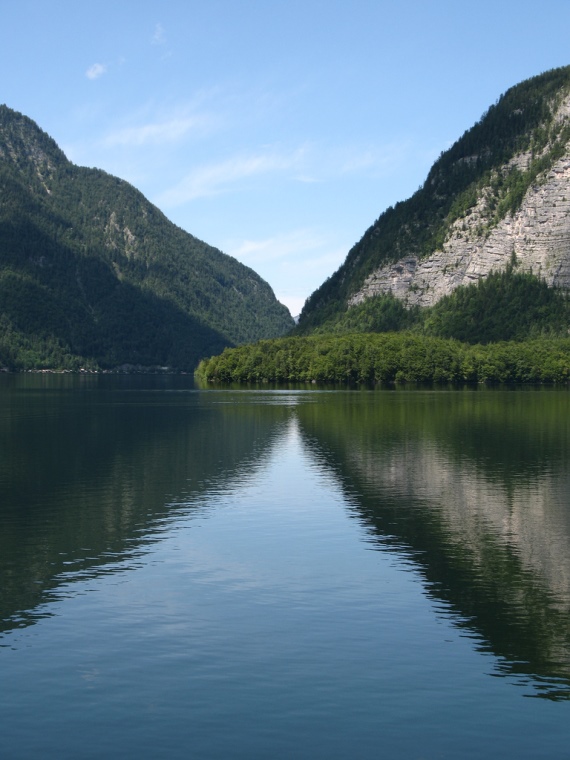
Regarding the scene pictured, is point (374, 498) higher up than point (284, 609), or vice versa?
point (374, 498)

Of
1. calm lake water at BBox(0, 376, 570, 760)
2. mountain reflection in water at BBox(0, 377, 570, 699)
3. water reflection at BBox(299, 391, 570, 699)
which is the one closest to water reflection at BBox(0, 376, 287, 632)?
mountain reflection in water at BBox(0, 377, 570, 699)

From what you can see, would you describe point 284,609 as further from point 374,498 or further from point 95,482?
point 95,482

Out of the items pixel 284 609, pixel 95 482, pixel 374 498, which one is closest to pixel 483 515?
pixel 374 498

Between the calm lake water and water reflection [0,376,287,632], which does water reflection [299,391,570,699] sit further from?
water reflection [0,376,287,632]

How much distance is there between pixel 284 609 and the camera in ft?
133

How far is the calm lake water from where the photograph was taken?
28906 millimetres

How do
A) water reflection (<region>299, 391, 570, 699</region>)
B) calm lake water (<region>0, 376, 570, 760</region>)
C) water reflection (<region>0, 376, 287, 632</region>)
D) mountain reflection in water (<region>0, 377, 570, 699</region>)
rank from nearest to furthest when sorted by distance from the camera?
calm lake water (<region>0, 376, 570, 760</region>) → water reflection (<region>299, 391, 570, 699</region>) → mountain reflection in water (<region>0, 377, 570, 699</region>) → water reflection (<region>0, 376, 287, 632</region>)

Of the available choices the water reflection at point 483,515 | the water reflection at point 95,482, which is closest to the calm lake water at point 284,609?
the water reflection at point 483,515

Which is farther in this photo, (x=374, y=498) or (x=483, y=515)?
(x=374, y=498)

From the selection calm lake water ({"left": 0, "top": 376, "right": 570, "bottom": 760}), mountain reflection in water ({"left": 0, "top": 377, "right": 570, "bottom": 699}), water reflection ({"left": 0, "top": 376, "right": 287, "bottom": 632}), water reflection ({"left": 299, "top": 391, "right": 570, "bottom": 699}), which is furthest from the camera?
water reflection ({"left": 0, "top": 376, "right": 287, "bottom": 632})

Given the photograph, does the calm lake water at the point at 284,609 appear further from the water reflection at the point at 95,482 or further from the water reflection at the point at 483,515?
the water reflection at the point at 95,482

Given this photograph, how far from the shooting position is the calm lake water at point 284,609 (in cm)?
2891

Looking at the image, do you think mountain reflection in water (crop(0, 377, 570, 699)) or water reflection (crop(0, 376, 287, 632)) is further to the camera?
water reflection (crop(0, 376, 287, 632))

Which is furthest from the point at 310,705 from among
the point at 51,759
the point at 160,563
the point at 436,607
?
the point at 160,563
